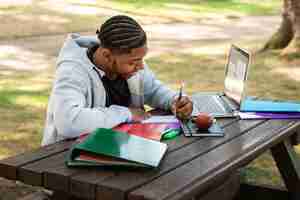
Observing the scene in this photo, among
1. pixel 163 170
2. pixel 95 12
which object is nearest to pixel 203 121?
pixel 163 170

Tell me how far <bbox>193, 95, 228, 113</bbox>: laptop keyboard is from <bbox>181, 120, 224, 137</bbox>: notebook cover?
352 mm

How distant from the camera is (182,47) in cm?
1192

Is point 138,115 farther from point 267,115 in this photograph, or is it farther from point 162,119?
point 267,115

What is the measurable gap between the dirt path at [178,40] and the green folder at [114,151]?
651 cm

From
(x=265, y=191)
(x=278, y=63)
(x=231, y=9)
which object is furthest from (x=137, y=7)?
(x=265, y=191)

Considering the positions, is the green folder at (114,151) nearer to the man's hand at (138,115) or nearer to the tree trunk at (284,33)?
A: the man's hand at (138,115)

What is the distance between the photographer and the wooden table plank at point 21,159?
296 centimetres

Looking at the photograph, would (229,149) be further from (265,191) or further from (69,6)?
(69,6)

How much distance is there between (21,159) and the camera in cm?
303

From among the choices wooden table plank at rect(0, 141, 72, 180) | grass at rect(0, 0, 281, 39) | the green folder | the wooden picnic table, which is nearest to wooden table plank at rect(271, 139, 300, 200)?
the wooden picnic table

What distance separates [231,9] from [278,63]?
811 centimetres

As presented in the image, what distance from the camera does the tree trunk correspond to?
1080 centimetres

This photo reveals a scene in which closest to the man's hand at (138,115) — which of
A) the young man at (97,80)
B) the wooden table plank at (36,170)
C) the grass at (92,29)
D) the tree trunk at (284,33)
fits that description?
the young man at (97,80)

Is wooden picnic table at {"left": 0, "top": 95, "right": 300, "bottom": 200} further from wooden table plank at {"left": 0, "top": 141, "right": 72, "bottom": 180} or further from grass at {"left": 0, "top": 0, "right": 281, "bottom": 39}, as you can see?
grass at {"left": 0, "top": 0, "right": 281, "bottom": 39}
